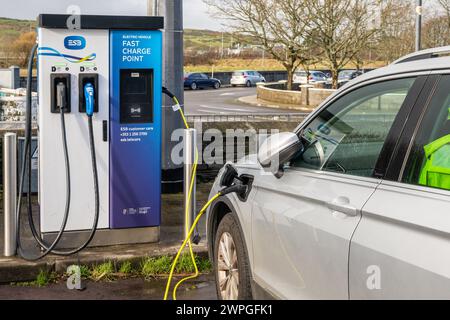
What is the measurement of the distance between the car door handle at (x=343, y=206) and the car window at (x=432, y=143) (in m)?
0.27

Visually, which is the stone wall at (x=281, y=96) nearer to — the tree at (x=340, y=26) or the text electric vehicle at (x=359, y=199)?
the tree at (x=340, y=26)

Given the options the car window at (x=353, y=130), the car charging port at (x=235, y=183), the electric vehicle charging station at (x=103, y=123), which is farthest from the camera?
the electric vehicle charging station at (x=103, y=123)

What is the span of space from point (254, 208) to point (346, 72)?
2201 inches

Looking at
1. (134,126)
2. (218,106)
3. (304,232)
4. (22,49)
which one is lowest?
(304,232)

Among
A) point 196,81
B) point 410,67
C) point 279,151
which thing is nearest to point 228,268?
point 279,151

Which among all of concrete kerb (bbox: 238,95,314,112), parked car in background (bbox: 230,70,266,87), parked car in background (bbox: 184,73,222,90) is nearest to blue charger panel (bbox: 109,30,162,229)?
concrete kerb (bbox: 238,95,314,112)

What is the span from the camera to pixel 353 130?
3830mm

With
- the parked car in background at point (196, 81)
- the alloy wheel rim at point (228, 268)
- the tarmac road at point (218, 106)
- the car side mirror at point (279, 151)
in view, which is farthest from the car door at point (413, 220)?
the parked car in background at point (196, 81)

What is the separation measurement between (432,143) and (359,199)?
1.34ft

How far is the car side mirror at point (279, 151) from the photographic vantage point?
3832mm

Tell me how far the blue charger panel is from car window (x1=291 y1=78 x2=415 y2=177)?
2.47 m

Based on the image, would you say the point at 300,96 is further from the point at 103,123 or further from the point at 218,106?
the point at 103,123

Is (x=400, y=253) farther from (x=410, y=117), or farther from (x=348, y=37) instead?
(x=348, y=37)

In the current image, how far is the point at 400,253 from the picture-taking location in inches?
106
